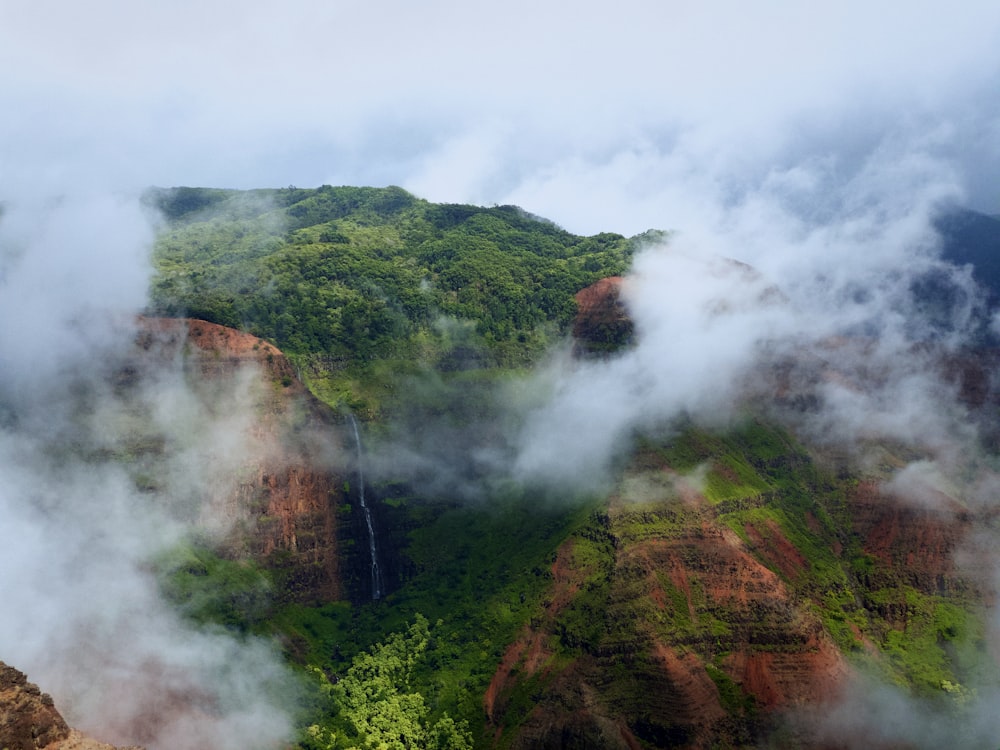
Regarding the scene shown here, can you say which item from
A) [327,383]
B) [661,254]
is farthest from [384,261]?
[661,254]

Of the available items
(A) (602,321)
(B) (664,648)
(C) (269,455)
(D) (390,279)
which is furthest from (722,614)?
(D) (390,279)

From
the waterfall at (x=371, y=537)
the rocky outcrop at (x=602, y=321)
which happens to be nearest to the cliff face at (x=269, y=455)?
the waterfall at (x=371, y=537)

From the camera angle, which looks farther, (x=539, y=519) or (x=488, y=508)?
(x=488, y=508)

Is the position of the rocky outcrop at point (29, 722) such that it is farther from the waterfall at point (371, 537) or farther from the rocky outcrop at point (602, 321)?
the rocky outcrop at point (602, 321)

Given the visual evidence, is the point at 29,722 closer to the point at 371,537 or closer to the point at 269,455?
the point at 269,455

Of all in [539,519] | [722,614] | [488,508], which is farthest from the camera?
[488,508]

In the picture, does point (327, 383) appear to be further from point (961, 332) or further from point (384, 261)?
point (961, 332)
